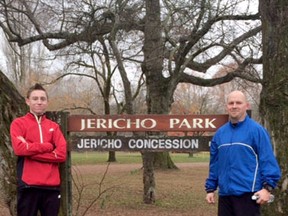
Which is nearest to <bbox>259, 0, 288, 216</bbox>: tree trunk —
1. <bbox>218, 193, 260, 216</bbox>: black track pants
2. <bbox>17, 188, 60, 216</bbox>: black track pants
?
<bbox>218, 193, 260, 216</bbox>: black track pants

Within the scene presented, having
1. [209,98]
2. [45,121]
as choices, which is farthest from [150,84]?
[209,98]

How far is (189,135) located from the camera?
618cm

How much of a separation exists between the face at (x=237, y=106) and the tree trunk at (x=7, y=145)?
261cm

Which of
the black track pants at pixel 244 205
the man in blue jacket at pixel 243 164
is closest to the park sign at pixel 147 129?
the man in blue jacket at pixel 243 164

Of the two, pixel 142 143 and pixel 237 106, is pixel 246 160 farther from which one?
pixel 142 143

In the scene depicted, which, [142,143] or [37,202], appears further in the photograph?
[142,143]

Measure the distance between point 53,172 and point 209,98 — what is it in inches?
2104

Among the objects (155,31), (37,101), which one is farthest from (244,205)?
(155,31)

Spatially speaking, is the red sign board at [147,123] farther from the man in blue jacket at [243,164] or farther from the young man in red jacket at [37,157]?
the man in blue jacket at [243,164]

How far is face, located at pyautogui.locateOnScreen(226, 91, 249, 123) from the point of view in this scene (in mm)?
4480

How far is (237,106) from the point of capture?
448 cm

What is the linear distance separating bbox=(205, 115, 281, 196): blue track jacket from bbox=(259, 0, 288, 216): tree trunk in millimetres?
1302

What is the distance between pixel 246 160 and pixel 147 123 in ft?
6.17

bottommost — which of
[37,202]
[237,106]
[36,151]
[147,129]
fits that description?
[37,202]
